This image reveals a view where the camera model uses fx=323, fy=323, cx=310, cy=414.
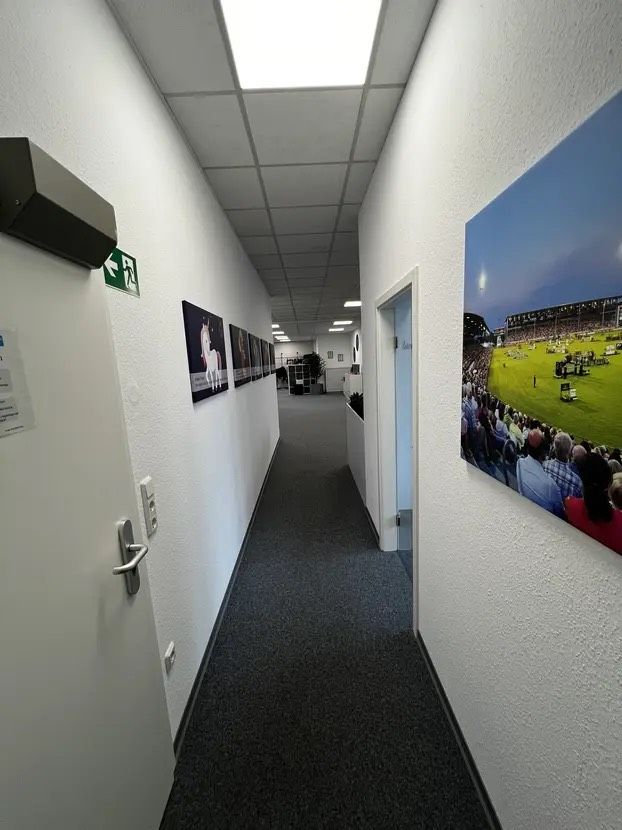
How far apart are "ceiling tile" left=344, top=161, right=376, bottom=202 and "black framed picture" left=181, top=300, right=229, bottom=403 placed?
1.32 metres

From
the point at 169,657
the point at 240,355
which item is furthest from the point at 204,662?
the point at 240,355

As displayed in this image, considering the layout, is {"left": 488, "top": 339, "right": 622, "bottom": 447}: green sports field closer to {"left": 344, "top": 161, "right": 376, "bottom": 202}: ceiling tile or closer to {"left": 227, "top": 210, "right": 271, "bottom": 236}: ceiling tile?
{"left": 344, "top": 161, "right": 376, "bottom": 202}: ceiling tile

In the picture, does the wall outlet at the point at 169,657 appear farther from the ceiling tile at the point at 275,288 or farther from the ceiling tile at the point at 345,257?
the ceiling tile at the point at 275,288

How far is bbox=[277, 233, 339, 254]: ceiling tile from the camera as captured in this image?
3203mm

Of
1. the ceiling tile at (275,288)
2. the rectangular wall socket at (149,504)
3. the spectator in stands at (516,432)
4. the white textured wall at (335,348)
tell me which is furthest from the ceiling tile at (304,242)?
the white textured wall at (335,348)

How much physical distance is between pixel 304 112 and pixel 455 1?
784 millimetres

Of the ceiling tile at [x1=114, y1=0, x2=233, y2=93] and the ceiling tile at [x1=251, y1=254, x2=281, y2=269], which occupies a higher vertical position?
the ceiling tile at [x1=251, y1=254, x2=281, y2=269]

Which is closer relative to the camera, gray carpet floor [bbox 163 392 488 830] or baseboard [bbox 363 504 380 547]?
gray carpet floor [bbox 163 392 488 830]

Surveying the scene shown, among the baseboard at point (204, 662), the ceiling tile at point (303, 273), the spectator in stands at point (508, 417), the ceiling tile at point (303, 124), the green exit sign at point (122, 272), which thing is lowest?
the baseboard at point (204, 662)

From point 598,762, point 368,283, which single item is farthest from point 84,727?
point 368,283

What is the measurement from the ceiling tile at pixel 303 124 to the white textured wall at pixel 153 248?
436 millimetres

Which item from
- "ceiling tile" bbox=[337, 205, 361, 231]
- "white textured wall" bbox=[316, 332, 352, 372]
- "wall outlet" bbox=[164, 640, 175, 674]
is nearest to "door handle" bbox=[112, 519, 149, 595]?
"wall outlet" bbox=[164, 640, 175, 674]

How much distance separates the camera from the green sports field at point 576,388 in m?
0.53

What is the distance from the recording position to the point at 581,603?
2.10 ft
